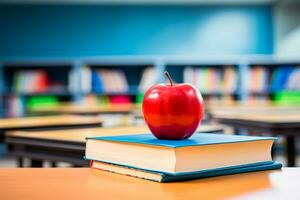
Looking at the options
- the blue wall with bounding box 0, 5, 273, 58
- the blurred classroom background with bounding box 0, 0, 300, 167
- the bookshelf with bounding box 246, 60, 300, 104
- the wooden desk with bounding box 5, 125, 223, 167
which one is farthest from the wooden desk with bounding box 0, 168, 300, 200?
the blue wall with bounding box 0, 5, 273, 58

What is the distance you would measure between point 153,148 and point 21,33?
6457 mm

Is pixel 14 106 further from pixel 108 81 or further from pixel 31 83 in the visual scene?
pixel 108 81

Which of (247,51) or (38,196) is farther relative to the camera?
(247,51)

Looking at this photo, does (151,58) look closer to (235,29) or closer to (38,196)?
(235,29)

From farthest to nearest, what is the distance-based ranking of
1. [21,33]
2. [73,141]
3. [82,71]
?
1. [21,33]
2. [82,71]
3. [73,141]

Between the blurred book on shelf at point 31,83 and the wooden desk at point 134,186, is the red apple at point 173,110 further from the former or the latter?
the blurred book on shelf at point 31,83

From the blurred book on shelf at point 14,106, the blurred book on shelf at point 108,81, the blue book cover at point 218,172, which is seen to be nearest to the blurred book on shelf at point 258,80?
the blurred book on shelf at point 108,81

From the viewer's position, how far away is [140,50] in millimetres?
6965

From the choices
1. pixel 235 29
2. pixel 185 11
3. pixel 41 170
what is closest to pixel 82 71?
pixel 185 11

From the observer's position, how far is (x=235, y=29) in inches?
278

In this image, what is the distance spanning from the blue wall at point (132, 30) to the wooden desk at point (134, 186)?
6.20m

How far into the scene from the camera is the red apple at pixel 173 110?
2.73ft

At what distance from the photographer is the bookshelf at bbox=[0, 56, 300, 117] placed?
640 centimetres

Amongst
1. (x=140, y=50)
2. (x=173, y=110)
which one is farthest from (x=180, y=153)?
(x=140, y=50)
